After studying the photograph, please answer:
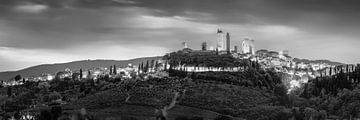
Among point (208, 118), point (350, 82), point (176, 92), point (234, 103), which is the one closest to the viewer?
point (208, 118)

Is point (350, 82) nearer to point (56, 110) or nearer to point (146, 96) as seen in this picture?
point (146, 96)

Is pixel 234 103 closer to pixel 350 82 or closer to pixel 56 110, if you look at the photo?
pixel 56 110

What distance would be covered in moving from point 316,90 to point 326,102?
15708 millimetres

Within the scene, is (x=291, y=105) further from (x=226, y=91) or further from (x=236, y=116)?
(x=236, y=116)

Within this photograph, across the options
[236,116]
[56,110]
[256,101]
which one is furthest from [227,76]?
[56,110]

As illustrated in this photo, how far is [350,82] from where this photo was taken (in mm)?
116500

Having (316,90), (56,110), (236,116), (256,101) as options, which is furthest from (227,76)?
(56,110)

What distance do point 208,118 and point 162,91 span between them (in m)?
21.2

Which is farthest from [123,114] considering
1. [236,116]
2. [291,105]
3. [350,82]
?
[350,82]

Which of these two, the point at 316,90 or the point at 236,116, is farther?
the point at 316,90

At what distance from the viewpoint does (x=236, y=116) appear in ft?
274

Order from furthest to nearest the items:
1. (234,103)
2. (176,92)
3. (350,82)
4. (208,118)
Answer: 1. (350,82)
2. (176,92)
3. (234,103)
4. (208,118)

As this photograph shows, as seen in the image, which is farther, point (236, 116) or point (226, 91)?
point (226, 91)

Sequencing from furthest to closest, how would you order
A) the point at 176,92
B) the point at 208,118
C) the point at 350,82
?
the point at 350,82 → the point at 176,92 → the point at 208,118
